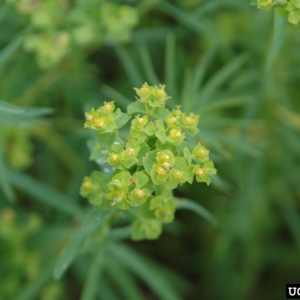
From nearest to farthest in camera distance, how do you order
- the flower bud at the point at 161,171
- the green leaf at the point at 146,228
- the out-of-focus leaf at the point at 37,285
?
the flower bud at the point at 161,171 → the green leaf at the point at 146,228 → the out-of-focus leaf at the point at 37,285

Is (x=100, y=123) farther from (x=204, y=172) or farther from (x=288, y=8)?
(x=288, y=8)

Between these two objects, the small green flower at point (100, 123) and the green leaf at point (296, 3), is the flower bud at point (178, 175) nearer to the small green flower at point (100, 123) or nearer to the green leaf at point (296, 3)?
the small green flower at point (100, 123)

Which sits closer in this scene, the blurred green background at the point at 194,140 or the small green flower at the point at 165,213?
the small green flower at the point at 165,213

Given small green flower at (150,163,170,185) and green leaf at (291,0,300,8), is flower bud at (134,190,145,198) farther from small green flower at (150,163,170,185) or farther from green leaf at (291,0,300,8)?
green leaf at (291,0,300,8)

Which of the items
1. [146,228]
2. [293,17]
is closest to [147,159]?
[146,228]

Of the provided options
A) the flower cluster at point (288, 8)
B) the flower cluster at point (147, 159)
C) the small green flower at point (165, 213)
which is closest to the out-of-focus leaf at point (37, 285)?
the flower cluster at point (147, 159)

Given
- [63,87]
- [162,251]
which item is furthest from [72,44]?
[162,251]

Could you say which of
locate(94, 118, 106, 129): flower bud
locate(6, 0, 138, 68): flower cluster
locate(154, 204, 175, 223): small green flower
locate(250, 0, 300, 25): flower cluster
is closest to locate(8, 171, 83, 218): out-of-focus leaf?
locate(6, 0, 138, 68): flower cluster

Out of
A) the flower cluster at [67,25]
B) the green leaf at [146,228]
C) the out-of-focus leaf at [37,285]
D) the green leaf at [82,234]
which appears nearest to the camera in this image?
the green leaf at [82,234]
